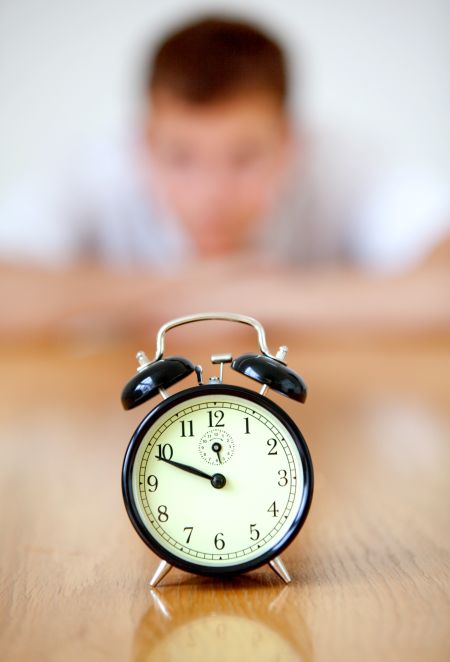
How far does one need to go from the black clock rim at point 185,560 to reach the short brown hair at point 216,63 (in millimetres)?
4251

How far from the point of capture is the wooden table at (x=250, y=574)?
740 mm

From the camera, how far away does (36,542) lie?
1.08 metres

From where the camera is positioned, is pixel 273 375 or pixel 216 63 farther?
pixel 216 63

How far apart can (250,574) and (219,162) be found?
4418mm

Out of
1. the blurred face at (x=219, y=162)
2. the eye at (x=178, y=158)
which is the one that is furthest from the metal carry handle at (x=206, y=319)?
the eye at (x=178, y=158)

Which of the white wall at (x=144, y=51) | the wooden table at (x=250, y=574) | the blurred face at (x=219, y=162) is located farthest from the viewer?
the white wall at (x=144, y=51)

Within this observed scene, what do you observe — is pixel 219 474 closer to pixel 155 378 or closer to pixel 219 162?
pixel 155 378

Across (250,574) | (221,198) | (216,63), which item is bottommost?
(221,198)

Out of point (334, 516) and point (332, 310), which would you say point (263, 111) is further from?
point (334, 516)

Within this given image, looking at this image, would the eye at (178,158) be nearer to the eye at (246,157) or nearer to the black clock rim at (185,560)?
the eye at (246,157)

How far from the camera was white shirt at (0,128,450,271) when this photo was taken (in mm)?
5293

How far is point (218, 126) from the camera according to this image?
16.3ft

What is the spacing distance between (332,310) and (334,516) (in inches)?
111

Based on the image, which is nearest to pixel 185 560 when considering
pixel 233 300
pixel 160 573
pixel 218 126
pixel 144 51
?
pixel 160 573
